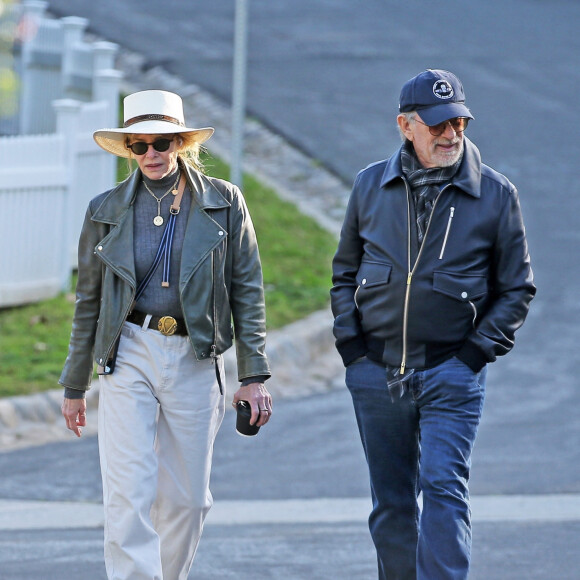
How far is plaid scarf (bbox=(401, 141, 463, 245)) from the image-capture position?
471 cm

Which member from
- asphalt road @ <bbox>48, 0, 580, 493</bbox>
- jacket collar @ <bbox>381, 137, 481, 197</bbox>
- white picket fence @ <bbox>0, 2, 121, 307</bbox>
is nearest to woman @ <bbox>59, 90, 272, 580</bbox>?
jacket collar @ <bbox>381, 137, 481, 197</bbox>

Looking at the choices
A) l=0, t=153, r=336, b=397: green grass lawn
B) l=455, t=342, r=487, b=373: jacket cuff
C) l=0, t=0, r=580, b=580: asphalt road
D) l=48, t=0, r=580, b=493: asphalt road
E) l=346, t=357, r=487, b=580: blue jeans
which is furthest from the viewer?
l=0, t=153, r=336, b=397: green grass lawn

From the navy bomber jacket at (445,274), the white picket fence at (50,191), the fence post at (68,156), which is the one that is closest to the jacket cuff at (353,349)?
the navy bomber jacket at (445,274)

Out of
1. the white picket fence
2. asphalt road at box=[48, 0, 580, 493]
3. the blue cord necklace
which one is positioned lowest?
asphalt road at box=[48, 0, 580, 493]

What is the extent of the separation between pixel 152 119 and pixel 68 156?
6.25 meters

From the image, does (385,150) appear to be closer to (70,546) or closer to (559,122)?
(559,122)

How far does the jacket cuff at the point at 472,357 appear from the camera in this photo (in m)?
4.66

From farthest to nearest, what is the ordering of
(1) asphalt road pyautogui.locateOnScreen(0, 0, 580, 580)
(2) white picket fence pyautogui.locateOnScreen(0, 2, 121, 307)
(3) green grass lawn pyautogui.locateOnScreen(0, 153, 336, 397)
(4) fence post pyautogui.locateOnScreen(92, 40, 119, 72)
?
(4) fence post pyautogui.locateOnScreen(92, 40, 119, 72) < (2) white picket fence pyautogui.locateOnScreen(0, 2, 121, 307) < (3) green grass lawn pyautogui.locateOnScreen(0, 153, 336, 397) < (1) asphalt road pyautogui.locateOnScreen(0, 0, 580, 580)

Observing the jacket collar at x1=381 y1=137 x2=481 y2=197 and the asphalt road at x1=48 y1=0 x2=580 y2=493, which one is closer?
the jacket collar at x1=381 y1=137 x2=481 y2=197

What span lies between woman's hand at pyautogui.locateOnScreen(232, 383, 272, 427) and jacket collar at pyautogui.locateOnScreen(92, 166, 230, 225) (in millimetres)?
697

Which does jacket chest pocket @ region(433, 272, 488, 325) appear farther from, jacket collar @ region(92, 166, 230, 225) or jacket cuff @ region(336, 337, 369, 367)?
jacket collar @ region(92, 166, 230, 225)

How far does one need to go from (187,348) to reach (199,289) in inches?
8.8

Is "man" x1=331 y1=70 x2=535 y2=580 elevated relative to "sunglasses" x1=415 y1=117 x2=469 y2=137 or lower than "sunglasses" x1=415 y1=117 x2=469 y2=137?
lower

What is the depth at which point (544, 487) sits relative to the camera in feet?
24.6
